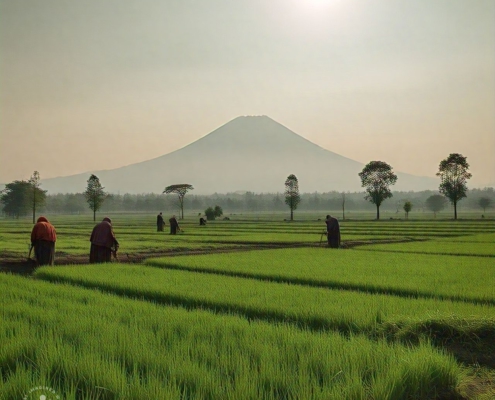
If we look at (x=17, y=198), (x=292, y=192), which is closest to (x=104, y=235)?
(x=292, y=192)

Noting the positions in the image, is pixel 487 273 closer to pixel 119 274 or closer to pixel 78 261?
pixel 119 274

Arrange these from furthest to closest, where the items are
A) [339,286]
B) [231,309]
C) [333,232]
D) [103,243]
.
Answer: [333,232]
[103,243]
[339,286]
[231,309]

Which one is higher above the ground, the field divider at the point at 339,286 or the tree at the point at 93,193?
the tree at the point at 93,193

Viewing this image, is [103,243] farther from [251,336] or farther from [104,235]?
[251,336]

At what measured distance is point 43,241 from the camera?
17.2 meters

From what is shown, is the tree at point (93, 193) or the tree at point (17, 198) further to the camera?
the tree at point (17, 198)

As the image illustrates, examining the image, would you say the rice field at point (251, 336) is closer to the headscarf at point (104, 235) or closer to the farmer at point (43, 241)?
the farmer at point (43, 241)

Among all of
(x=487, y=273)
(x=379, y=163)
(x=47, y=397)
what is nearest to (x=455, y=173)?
(x=379, y=163)

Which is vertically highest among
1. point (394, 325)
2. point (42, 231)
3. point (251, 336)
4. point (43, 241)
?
point (42, 231)

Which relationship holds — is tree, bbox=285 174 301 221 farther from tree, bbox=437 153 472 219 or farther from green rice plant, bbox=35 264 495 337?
green rice plant, bbox=35 264 495 337

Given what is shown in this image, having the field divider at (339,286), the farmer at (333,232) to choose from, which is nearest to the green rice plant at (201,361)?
the field divider at (339,286)

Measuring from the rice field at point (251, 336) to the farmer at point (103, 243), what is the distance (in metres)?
3.14

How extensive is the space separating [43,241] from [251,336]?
40.3 ft

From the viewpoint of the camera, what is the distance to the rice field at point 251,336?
5.15 m
